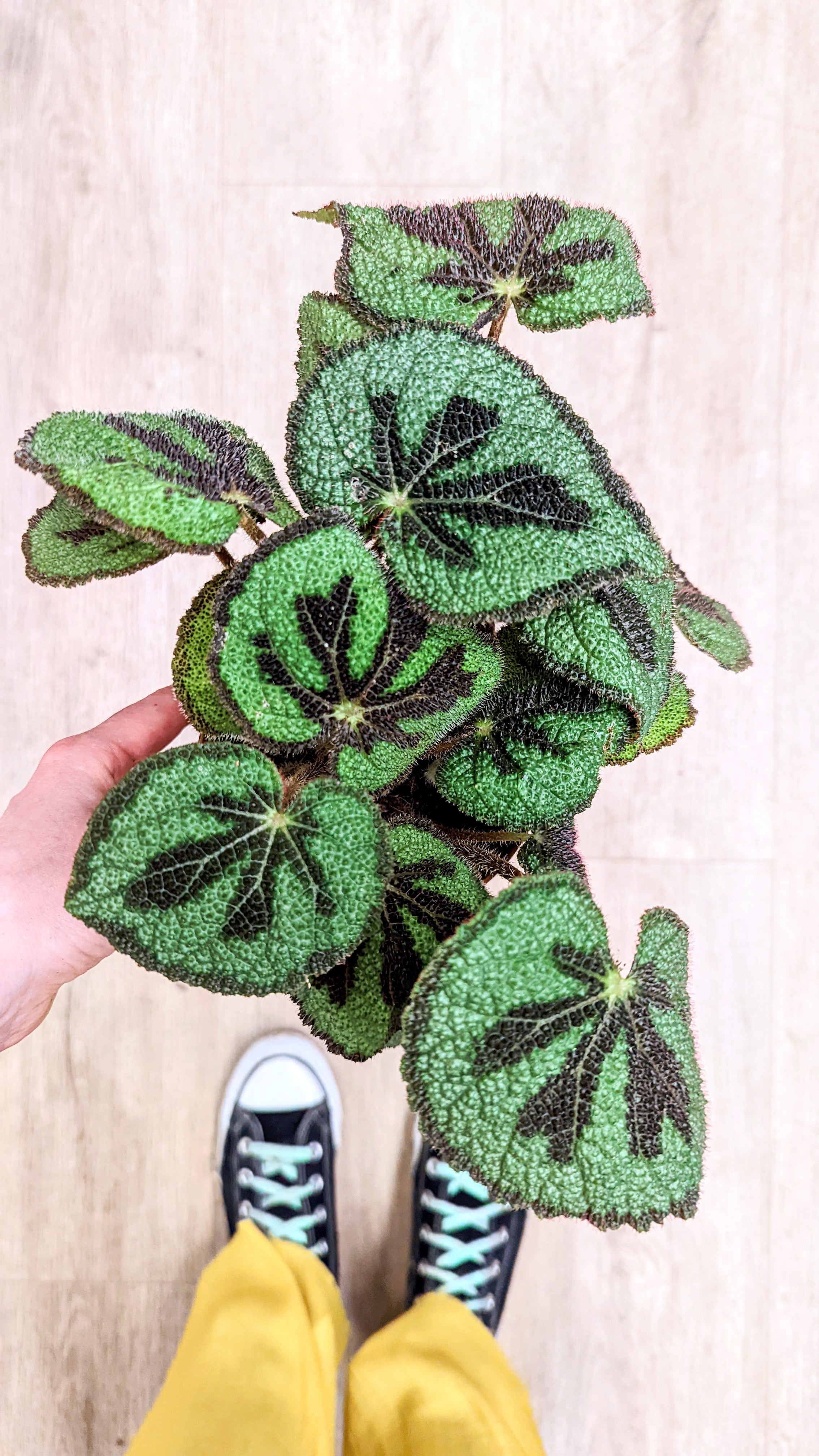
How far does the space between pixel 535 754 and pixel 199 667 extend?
0.26m

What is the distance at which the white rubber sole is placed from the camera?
145 centimetres

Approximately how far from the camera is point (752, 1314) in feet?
4.78

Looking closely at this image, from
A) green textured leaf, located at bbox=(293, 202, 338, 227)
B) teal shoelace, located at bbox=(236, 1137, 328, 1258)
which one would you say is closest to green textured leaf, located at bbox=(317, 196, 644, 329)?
green textured leaf, located at bbox=(293, 202, 338, 227)

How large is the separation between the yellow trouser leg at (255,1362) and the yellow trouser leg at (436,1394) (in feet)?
0.14

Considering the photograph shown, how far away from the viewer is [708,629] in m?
0.86

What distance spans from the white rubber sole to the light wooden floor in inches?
0.9

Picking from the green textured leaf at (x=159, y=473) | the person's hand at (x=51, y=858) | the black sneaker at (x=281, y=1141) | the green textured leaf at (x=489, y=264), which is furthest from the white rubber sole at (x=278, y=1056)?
the green textured leaf at (x=489, y=264)

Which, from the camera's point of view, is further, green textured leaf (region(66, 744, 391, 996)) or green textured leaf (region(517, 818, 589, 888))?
green textured leaf (region(517, 818, 589, 888))

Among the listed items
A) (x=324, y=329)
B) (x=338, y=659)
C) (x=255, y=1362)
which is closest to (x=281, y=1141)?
(x=255, y=1362)

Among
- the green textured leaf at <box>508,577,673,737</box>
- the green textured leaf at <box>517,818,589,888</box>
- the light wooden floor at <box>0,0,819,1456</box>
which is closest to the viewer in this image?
A: the green textured leaf at <box>508,577,673,737</box>

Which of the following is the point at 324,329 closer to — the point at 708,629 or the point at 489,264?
the point at 489,264

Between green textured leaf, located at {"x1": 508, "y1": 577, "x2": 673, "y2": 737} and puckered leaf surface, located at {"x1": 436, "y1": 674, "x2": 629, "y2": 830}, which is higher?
green textured leaf, located at {"x1": 508, "y1": 577, "x2": 673, "y2": 737}

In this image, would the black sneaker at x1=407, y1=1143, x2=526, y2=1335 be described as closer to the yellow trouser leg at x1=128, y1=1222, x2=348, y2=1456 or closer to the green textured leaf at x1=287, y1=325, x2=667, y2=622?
the yellow trouser leg at x1=128, y1=1222, x2=348, y2=1456

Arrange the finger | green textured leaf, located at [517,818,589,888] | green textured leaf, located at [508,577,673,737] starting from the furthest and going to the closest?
the finger < green textured leaf, located at [517,818,589,888] < green textured leaf, located at [508,577,673,737]
